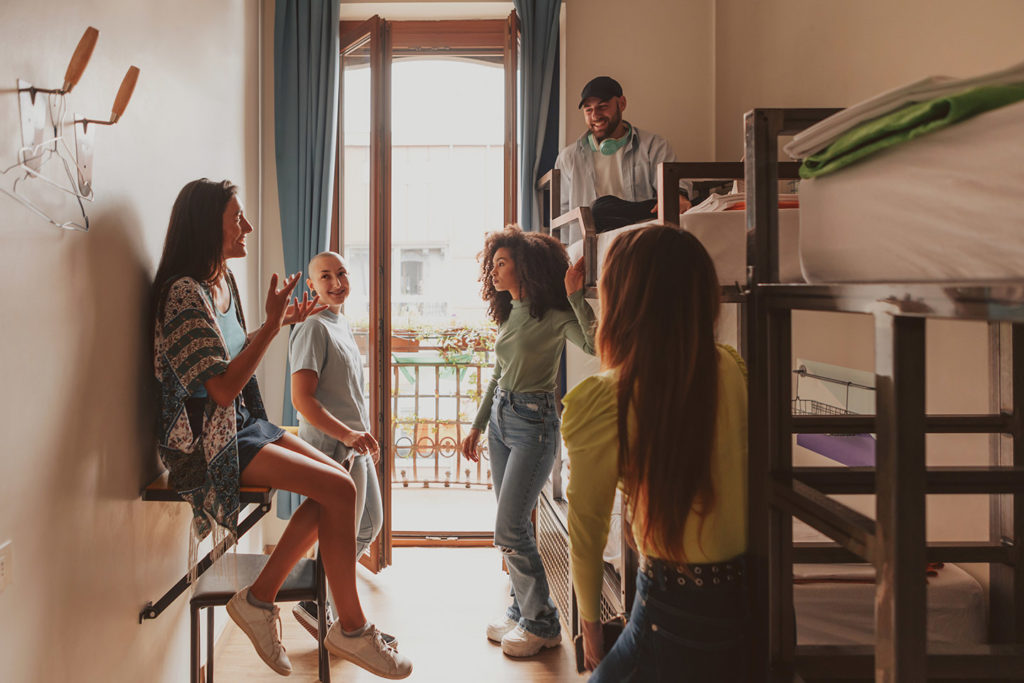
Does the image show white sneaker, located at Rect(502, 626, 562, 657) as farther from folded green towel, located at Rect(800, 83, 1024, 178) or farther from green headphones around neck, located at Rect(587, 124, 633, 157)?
folded green towel, located at Rect(800, 83, 1024, 178)

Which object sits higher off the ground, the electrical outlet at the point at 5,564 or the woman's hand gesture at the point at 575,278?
the woman's hand gesture at the point at 575,278

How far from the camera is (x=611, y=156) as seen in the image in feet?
9.85

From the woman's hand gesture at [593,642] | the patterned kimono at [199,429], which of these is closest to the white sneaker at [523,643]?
the patterned kimono at [199,429]

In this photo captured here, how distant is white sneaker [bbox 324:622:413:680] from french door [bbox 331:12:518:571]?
142 cm

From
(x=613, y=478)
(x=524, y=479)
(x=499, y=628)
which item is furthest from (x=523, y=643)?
(x=613, y=478)

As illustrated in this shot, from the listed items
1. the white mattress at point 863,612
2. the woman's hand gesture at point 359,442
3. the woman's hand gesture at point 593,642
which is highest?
the woman's hand gesture at point 359,442

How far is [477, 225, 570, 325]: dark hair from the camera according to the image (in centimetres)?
261

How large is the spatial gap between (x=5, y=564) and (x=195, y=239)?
969mm

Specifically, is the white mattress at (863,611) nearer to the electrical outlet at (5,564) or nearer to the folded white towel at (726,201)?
the folded white towel at (726,201)

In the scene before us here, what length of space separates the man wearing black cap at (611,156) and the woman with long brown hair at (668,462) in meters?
1.74

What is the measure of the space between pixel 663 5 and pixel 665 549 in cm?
317

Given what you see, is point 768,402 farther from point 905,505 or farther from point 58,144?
point 58,144

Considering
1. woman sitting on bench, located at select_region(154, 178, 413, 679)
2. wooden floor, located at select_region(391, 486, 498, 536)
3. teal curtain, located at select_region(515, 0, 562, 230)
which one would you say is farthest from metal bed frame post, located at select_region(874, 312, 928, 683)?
wooden floor, located at select_region(391, 486, 498, 536)

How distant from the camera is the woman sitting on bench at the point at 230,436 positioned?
1.85 metres
